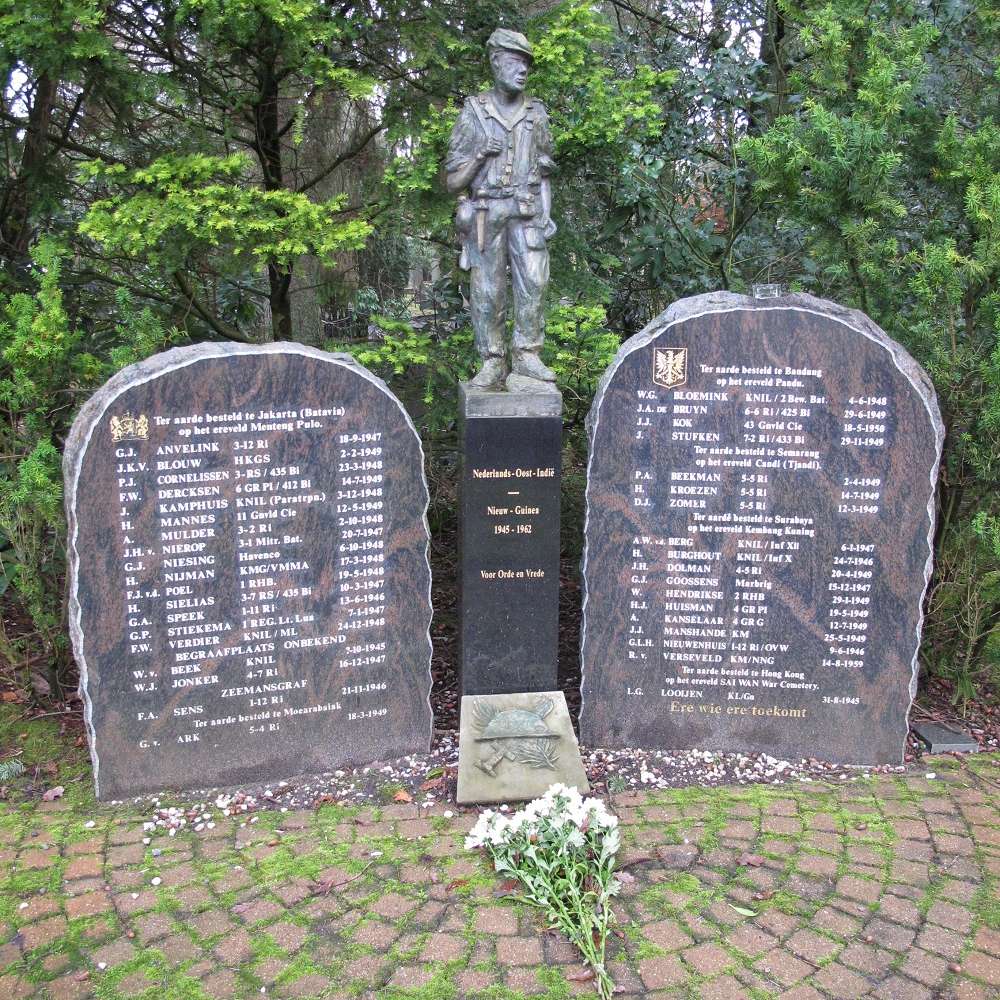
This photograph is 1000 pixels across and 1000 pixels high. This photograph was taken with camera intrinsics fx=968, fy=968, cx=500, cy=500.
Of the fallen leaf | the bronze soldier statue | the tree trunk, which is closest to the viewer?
the bronze soldier statue

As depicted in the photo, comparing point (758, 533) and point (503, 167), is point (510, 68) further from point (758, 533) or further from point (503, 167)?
point (758, 533)

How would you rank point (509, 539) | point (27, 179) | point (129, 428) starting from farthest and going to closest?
point (27, 179) < point (509, 539) < point (129, 428)

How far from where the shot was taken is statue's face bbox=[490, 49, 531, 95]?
16.5 feet

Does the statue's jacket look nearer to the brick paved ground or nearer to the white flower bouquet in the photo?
the white flower bouquet

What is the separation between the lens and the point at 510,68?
16.6 ft

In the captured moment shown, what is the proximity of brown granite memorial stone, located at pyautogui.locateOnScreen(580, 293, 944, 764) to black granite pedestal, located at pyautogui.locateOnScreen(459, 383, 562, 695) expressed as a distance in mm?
241

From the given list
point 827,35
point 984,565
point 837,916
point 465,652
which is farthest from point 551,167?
point 837,916

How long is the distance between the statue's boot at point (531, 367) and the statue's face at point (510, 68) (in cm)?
138

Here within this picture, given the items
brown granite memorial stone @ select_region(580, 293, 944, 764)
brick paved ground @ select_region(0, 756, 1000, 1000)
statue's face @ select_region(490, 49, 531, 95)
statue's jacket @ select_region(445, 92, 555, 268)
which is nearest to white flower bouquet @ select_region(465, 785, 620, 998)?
brick paved ground @ select_region(0, 756, 1000, 1000)

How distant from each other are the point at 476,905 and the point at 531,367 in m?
2.80

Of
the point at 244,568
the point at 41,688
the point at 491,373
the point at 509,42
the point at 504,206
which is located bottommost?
the point at 41,688

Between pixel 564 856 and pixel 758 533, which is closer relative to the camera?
pixel 564 856

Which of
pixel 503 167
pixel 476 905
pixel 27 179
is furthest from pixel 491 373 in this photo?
pixel 27 179

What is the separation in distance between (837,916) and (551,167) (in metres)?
3.95
